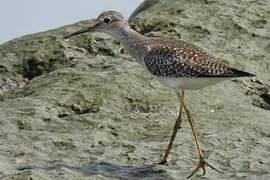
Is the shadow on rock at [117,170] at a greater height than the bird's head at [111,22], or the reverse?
the bird's head at [111,22]

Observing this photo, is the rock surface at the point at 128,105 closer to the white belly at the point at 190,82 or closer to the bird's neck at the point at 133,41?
the white belly at the point at 190,82

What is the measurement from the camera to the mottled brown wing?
9.19 m

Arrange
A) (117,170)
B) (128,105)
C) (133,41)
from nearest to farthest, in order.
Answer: (117,170) < (133,41) < (128,105)

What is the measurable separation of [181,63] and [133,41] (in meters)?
1.04

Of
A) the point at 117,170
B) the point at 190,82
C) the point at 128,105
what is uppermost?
the point at 190,82

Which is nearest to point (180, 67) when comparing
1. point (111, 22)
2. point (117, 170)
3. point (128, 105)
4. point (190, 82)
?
point (190, 82)

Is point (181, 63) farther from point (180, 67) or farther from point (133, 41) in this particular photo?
point (133, 41)

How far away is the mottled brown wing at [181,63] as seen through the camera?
9.19 meters

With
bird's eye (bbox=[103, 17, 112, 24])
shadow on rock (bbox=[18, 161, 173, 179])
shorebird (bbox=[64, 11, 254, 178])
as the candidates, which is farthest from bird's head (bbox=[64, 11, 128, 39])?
shadow on rock (bbox=[18, 161, 173, 179])

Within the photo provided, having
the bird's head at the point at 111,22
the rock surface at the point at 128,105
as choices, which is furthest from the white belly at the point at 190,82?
the bird's head at the point at 111,22

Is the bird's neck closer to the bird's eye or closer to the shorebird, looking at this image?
the shorebird

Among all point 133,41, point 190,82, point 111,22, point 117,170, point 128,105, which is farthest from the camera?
point 128,105

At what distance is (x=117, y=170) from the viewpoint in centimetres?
891

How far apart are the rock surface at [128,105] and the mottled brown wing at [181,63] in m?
0.92
